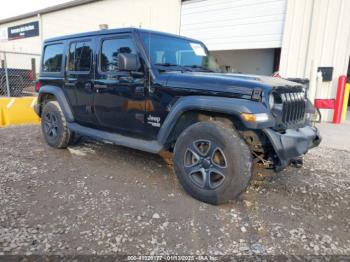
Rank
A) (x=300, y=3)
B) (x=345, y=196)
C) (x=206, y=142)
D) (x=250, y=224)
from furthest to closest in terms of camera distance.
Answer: (x=300, y=3) → (x=345, y=196) → (x=206, y=142) → (x=250, y=224)

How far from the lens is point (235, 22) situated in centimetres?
980

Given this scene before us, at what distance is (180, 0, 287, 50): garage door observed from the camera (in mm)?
8773

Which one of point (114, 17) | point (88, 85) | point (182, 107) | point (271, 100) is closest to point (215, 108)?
point (182, 107)

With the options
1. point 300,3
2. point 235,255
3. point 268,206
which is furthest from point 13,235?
point 300,3

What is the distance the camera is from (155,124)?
11.8ft

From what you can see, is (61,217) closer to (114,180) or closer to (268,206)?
(114,180)

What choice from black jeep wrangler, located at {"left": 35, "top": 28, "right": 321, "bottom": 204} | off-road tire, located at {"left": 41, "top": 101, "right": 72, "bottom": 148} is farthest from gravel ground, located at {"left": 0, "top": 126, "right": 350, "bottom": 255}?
off-road tire, located at {"left": 41, "top": 101, "right": 72, "bottom": 148}

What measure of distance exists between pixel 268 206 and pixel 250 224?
0.49 metres

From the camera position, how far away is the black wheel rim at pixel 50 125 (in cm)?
507

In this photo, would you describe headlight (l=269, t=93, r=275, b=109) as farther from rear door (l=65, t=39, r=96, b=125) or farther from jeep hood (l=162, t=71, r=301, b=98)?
rear door (l=65, t=39, r=96, b=125)

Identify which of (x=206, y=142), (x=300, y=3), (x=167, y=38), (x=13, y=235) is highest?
(x=300, y=3)

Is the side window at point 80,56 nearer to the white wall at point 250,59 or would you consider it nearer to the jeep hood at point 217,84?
the jeep hood at point 217,84

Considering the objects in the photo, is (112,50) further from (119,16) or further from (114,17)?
(114,17)

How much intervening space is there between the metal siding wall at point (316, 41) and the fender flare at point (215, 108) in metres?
6.02
